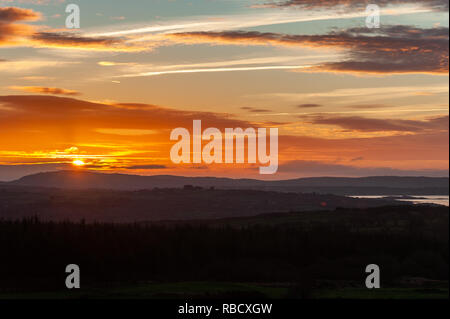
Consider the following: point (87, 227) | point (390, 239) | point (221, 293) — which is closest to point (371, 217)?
point (390, 239)

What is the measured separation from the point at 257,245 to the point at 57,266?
43381 millimetres

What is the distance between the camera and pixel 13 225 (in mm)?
122438

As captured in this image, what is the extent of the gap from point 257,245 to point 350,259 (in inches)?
752

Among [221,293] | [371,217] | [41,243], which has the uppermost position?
[221,293]

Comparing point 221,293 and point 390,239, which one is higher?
point 221,293
